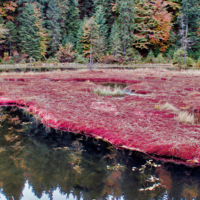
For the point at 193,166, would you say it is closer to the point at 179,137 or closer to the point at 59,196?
the point at 179,137

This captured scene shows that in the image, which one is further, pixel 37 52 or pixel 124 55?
pixel 124 55

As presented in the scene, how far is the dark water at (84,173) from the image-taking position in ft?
13.3

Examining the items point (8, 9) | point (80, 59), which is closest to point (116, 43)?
point (80, 59)

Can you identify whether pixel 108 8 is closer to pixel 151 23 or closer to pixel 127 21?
pixel 127 21

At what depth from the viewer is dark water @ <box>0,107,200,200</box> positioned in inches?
160

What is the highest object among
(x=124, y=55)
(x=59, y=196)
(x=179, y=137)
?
(x=124, y=55)

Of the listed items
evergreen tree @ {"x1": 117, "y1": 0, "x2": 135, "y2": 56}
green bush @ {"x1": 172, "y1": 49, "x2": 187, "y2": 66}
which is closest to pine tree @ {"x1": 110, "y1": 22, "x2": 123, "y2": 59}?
evergreen tree @ {"x1": 117, "y1": 0, "x2": 135, "y2": 56}

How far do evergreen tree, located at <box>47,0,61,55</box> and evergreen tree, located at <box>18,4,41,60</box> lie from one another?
12.2ft

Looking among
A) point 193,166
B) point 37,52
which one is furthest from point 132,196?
point 37,52

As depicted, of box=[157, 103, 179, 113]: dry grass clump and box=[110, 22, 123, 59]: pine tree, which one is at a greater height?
box=[110, 22, 123, 59]: pine tree

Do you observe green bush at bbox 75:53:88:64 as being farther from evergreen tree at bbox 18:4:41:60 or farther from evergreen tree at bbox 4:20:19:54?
evergreen tree at bbox 4:20:19:54

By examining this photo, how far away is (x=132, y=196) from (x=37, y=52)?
40.0 meters

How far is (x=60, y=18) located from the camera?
150 feet

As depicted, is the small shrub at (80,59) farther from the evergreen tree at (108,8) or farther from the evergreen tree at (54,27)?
the evergreen tree at (108,8)
